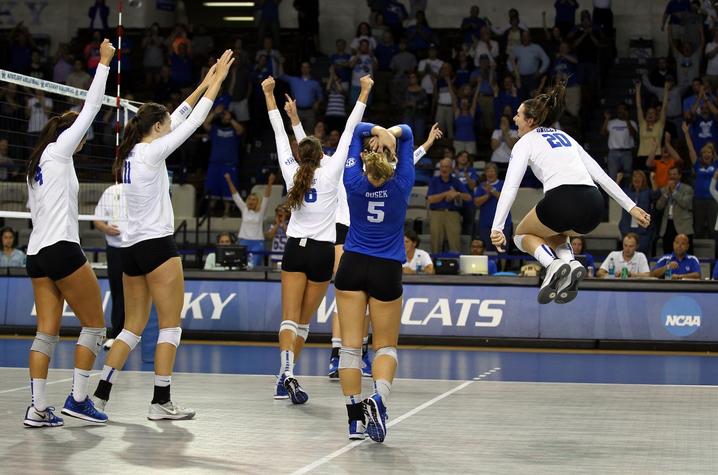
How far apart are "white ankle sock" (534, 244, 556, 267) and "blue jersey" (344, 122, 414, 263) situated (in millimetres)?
1874

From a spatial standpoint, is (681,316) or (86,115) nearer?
(86,115)

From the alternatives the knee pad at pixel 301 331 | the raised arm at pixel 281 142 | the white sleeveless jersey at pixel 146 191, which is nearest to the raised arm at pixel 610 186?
the raised arm at pixel 281 142

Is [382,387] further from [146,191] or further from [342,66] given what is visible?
[342,66]

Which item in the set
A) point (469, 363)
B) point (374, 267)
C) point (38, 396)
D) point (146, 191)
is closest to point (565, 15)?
point (469, 363)

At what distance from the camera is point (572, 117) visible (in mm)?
22719

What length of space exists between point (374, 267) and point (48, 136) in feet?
8.59

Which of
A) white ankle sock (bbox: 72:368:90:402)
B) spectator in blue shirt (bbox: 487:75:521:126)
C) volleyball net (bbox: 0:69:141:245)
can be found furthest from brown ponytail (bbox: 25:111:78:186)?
spectator in blue shirt (bbox: 487:75:521:126)

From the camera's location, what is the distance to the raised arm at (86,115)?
26.8ft

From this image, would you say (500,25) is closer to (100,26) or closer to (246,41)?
(246,41)

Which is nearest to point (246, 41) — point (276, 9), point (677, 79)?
point (276, 9)

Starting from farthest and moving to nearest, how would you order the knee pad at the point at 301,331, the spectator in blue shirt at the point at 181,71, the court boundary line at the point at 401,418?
the spectator in blue shirt at the point at 181,71 < the knee pad at the point at 301,331 < the court boundary line at the point at 401,418

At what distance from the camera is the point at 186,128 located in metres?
8.27

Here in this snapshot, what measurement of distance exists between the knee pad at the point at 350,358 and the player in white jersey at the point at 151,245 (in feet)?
4.83

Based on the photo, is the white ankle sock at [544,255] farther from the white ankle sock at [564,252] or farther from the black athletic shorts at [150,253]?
the black athletic shorts at [150,253]
